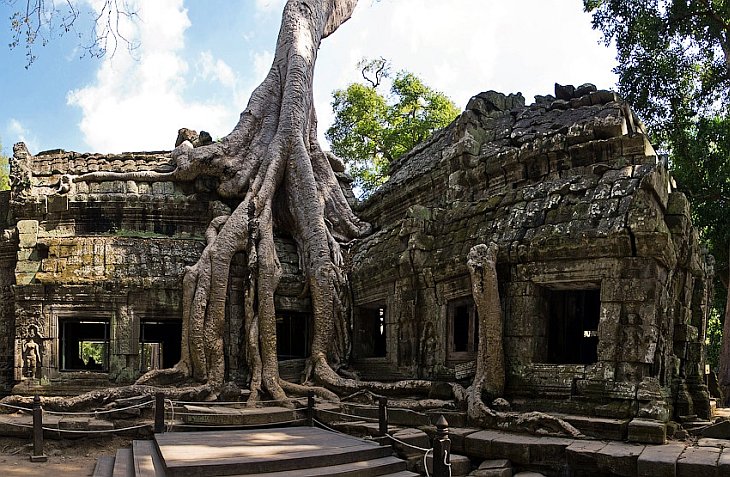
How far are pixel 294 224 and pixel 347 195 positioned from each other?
2.38 metres

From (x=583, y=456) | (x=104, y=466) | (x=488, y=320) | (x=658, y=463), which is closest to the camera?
(x=658, y=463)

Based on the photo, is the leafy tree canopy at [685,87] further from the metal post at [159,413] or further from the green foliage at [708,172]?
the metal post at [159,413]

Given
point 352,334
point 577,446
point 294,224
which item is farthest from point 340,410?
point 294,224

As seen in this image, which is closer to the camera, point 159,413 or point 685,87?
point 159,413

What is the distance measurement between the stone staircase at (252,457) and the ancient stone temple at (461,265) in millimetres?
1862

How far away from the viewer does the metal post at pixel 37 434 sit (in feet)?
23.0

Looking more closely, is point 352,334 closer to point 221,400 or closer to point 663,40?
point 221,400

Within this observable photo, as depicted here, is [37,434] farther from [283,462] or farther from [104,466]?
[283,462]

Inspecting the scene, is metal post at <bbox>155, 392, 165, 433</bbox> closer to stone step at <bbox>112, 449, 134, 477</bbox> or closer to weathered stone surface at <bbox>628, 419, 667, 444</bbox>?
stone step at <bbox>112, 449, 134, 477</bbox>

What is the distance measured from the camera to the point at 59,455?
7.41 m

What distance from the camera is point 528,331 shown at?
7.23m

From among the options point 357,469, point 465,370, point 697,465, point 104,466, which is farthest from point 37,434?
point 697,465

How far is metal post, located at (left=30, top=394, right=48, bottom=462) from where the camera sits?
7.02 meters

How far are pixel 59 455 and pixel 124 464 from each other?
4.96ft
